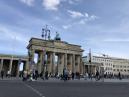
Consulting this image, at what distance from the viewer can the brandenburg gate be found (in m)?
98.4

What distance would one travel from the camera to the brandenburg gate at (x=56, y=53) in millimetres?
98375

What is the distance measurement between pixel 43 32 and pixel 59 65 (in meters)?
31.4

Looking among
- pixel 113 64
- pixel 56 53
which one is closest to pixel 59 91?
pixel 56 53

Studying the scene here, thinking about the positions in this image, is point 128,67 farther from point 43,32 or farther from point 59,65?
point 43,32

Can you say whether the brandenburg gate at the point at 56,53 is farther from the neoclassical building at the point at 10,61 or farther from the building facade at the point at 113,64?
the building facade at the point at 113,64

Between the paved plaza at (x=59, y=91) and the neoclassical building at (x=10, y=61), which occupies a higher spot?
the neoclassical building at (x=10, y=61)

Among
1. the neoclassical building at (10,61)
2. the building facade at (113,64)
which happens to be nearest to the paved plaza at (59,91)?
the neoclassical building at (10,61)

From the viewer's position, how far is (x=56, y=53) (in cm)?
10675

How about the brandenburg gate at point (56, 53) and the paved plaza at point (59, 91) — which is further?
the brandenburg gate at point (56, 53)

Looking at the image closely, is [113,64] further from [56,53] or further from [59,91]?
[59,91]

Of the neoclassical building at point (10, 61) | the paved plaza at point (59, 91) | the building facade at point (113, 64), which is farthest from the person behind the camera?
the building facade at point (113, 64)

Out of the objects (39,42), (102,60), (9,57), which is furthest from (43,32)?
(102,60)

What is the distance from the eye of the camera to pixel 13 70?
362 ft

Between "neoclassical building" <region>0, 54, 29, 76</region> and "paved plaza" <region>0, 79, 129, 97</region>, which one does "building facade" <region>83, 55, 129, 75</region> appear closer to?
"neoclassical building" <region>0, 54, 29, 76</region>
